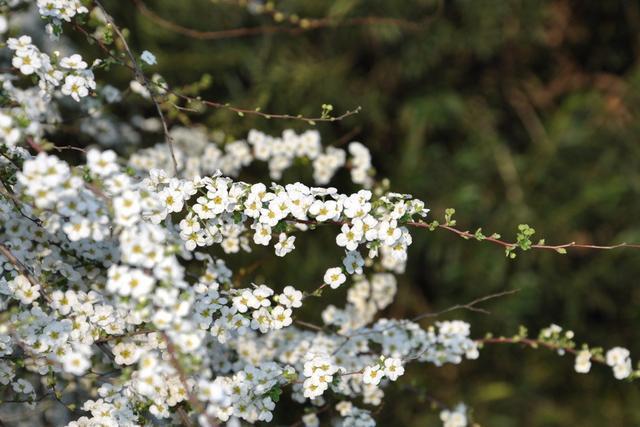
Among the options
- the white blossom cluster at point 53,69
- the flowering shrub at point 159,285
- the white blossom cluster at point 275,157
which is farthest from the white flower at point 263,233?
the white blossom cluster at point 275,157

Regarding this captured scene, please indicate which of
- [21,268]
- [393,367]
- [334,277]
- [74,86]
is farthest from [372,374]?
[74,86]

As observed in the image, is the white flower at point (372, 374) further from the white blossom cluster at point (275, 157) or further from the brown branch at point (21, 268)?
the white blossom cluster at point (275, 157)

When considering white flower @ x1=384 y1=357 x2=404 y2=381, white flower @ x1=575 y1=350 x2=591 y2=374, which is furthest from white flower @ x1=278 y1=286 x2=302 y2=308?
white flower @ x1=575 y1=350 x2=591 y2=374

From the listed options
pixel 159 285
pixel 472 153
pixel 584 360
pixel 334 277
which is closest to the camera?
pixel 159 285

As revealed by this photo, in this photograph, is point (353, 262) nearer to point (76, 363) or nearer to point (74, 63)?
point (76, 363)

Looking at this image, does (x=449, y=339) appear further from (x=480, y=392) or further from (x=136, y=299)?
(x=480, y=392)

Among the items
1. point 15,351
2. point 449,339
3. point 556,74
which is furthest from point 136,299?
point 556,74

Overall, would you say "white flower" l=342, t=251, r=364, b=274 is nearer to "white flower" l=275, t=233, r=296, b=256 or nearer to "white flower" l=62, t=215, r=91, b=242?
"white flower" l=275, t=233, r=296, b=256
